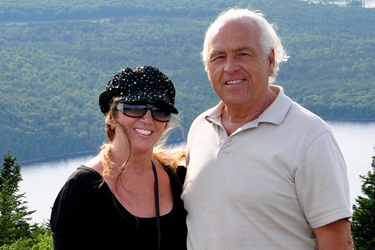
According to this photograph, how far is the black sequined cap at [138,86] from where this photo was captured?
3.13m

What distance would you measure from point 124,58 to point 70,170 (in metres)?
58.4

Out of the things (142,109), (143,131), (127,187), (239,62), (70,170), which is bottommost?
(127,187)

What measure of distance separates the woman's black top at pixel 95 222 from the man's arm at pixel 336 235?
2.47 feet

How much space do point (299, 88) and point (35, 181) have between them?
4770 centimetres

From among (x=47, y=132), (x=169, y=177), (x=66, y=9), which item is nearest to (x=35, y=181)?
(x=47, y=132)

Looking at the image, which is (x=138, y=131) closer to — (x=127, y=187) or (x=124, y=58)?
(x=127, y=187)

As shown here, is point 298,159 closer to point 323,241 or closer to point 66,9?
point 323,241

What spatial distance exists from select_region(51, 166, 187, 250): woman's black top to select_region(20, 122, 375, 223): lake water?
40628mm

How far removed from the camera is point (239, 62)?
131 inches

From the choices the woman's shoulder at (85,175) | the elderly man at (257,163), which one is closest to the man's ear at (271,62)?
the elderly man at (257,163)

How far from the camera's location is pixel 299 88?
9338 cm

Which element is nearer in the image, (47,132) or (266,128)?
(266,128)

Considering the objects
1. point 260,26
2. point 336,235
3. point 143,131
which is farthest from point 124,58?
point 336,235

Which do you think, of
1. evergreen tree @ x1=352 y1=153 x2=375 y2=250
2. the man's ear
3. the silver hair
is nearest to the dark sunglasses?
the silver hair
